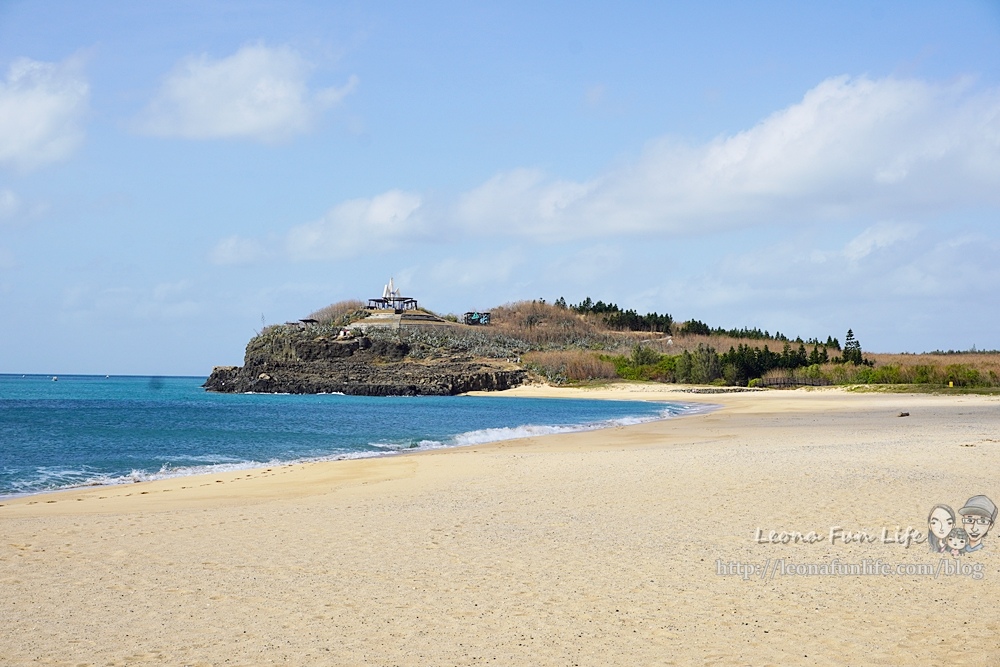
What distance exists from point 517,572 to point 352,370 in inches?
4266

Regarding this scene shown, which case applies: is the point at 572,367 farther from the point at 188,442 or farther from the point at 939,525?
the point at 939,525

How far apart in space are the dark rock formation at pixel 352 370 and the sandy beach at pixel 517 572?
91.0 m

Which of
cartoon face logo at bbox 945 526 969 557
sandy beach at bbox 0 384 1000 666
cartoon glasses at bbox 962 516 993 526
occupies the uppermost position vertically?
cartoon glasses at bbox 962 516 993 526

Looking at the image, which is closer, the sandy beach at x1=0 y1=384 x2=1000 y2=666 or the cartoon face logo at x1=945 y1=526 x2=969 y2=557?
the sandy beach at x1=0 y1=384 x2=1000 y2=666

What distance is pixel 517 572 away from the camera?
8070mm

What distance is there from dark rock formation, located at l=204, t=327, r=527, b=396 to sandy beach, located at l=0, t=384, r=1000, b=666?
91.0 m

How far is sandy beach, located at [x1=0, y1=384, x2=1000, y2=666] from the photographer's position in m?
6.04

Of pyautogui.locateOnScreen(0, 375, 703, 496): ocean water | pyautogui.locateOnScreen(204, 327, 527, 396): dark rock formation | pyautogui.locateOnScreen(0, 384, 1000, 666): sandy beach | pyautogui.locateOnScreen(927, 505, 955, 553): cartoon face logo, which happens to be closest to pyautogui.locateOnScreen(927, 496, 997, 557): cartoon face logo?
pyautogui.locateOnScreen(927, 505, 955, 553): cartoon face logo

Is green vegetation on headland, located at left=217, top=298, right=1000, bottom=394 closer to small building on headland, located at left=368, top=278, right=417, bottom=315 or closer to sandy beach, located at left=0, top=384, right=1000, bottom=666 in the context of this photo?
small building on headland, located at left=368, top=278, right=417, bottom=315

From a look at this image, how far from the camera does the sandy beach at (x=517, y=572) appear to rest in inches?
238

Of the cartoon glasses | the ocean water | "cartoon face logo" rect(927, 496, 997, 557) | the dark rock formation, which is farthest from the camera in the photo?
the dark rock formation

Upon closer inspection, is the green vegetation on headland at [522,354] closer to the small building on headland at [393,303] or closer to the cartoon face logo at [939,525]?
the small building on headland at [393,303]

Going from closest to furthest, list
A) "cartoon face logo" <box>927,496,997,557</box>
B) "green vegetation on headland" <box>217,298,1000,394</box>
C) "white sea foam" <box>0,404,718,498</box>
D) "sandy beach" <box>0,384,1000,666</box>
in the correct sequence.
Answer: "sandy beach" <box>0,384,1000,666</box>, "cartoon face logo" <box>927,496,997,557</box>, "white sea foam" <box>0,404,718,498</box>, "green vegetation on headland" <box>217,298,1000,394</box>

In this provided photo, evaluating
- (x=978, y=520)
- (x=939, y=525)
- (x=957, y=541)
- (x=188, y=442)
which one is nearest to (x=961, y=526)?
(x=939, y=525)
